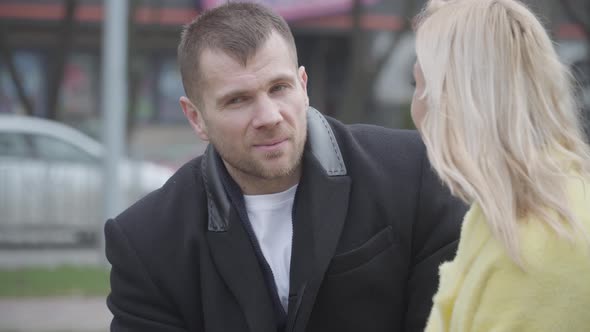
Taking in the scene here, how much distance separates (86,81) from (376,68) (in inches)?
278

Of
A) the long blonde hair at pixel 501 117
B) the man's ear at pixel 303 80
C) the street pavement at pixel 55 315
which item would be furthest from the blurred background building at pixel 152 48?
the long blonde hair at pixel 501 117

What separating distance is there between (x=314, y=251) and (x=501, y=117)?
3.59 ft

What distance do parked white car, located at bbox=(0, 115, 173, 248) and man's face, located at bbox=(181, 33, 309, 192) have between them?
872cm

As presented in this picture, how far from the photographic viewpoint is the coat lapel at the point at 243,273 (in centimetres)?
310

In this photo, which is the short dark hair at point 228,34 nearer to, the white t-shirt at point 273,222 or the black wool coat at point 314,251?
the black wool coat at point 314,251

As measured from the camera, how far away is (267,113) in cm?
304

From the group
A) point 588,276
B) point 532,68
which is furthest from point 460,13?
point 588,276

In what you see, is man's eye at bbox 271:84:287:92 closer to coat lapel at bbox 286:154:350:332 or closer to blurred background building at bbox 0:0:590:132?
coat lapel at bbox 286:154:350:332

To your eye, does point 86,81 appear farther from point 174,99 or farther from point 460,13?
point 460,13

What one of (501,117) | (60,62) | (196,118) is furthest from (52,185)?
(501,117)

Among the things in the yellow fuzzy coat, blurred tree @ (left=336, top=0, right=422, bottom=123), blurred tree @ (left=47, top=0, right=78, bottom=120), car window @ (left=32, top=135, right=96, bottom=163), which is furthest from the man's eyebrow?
blurred tree @ (left=47, top=0, right=78, bottom=120)

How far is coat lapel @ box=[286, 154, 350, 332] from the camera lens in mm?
3057

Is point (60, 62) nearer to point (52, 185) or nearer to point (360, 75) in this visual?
point (360, 75)

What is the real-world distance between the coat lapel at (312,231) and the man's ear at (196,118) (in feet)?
1.34
